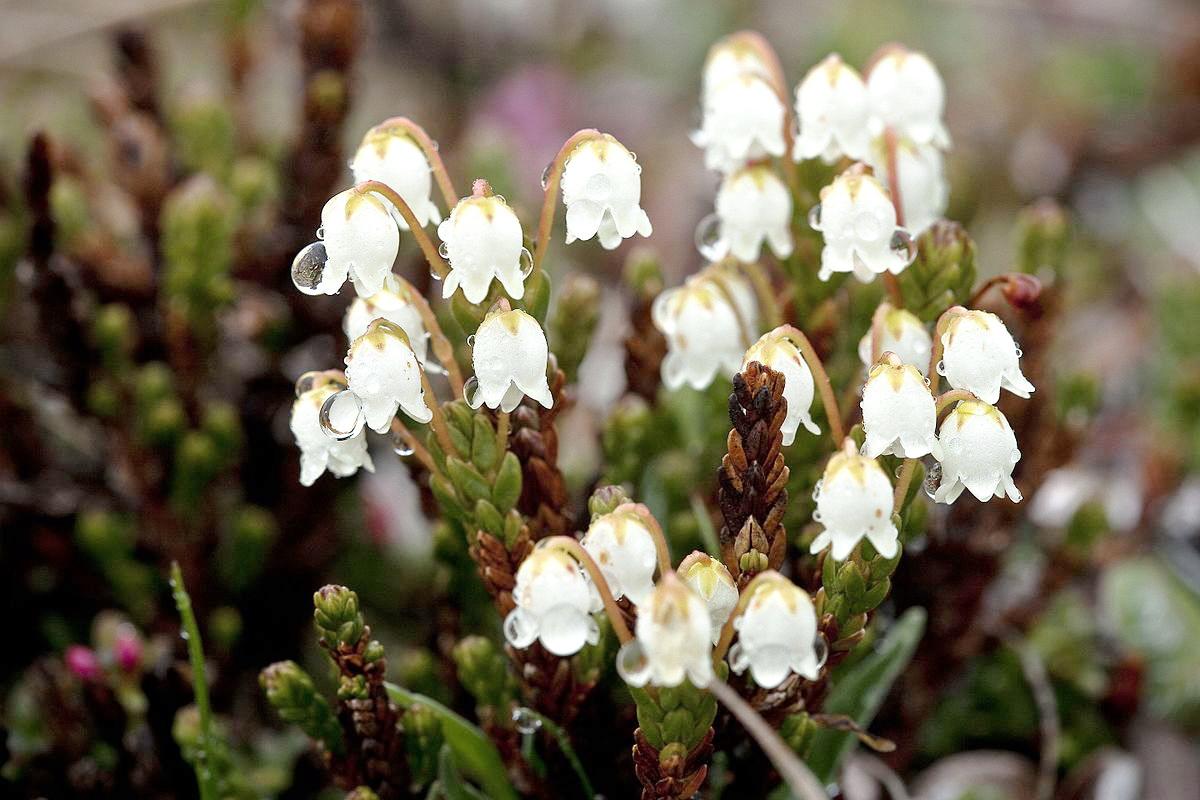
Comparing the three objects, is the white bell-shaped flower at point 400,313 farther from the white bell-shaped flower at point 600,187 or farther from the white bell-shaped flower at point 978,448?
the white bell-shaped flower at point 978,448

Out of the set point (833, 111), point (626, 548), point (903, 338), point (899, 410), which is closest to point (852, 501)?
point (899, 410)

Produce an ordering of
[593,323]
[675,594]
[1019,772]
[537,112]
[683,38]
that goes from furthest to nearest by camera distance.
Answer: [683,38]
[537,112]
[1019,772]
[593,323]
[675,594]

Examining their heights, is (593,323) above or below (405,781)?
above

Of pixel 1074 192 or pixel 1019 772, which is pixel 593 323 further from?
pixel 1074 192

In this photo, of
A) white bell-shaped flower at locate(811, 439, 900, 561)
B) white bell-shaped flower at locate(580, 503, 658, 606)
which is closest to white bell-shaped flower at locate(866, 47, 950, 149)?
white bell-shaped flower at locate(811, 439, 900, 561)

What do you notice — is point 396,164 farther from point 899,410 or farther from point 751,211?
point 899,410

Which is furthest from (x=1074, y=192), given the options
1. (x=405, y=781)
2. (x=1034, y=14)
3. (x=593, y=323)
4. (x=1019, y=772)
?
(x=405, y=781)

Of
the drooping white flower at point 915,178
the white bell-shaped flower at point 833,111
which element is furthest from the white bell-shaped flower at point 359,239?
the drooping white flower at point 915,178
